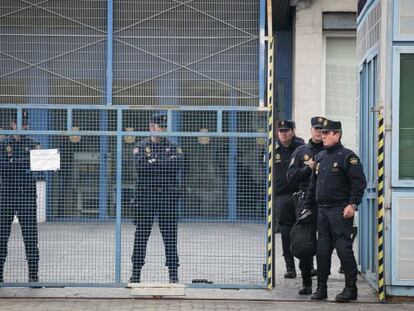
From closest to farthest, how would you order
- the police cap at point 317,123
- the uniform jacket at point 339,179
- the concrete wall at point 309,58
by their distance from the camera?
the uniform jacket at point 339,179, the police cap at point 317,123, the concrete wall at point 309,58

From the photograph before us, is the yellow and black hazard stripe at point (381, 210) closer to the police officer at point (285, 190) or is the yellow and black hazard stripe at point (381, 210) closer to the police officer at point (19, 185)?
the police officer at point (285, 190)

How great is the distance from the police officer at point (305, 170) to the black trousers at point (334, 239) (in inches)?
19.8

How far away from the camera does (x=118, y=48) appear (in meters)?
11.2

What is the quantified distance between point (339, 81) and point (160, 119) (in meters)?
10.9

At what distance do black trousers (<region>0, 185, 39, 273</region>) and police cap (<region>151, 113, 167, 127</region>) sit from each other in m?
1.54

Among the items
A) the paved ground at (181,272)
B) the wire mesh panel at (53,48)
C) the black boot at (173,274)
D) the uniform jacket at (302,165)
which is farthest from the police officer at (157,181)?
the uniform jacket at (302,165)

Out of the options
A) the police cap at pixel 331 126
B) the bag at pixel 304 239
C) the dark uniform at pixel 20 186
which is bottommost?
the bag at pixel 304 239

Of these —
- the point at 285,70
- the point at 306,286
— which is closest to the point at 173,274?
the point at 306,286

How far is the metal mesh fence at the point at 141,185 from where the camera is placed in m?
11.0

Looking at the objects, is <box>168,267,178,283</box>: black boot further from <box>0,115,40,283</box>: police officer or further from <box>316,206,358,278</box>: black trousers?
<box>316,206,358,278</box>: black trousers

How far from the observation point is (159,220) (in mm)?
11312

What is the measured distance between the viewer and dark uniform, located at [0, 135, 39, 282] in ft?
36.9

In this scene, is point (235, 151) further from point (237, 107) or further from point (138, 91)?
point (138, 91)

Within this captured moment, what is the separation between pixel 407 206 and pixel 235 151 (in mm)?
1930
